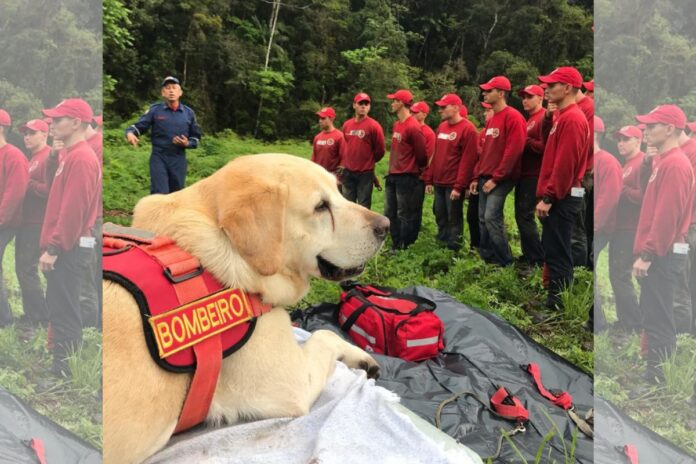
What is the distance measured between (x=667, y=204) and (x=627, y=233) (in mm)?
71

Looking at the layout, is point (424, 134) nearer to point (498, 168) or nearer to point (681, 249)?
point (498, 168)

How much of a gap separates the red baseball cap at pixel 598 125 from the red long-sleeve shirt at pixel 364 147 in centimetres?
742

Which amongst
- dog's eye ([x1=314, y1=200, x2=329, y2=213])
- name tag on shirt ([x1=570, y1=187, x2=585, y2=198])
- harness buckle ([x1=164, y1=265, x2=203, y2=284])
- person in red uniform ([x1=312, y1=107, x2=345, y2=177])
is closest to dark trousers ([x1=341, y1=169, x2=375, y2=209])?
person in red uniform ([x1=312, y1=107, x2=345, y2=177])

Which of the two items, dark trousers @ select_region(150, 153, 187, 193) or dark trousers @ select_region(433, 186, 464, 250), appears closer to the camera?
dark trousers @ select_region(150, 153, 187, 193)

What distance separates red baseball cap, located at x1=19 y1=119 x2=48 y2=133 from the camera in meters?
0.67

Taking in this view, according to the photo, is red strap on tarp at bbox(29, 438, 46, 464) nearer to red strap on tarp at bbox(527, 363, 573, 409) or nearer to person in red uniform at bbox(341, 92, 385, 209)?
red strap on tarp at bbox(527, 363, 573, 409)

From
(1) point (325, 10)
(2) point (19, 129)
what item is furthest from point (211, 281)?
(1) point (325, 10)

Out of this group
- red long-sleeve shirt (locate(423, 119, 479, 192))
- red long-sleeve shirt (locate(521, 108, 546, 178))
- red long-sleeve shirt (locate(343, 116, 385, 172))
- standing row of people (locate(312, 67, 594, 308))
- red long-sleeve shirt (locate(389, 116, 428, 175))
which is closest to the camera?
standing row of people (locate(312, 67, 594, 308))

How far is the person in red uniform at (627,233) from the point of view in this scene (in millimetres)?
844

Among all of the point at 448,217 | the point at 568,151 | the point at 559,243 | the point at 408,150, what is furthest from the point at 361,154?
the point at 568,151

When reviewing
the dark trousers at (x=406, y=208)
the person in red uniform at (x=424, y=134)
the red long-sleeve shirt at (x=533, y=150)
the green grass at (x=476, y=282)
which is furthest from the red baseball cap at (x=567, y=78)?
the dark trousers at (x=406, y=208)

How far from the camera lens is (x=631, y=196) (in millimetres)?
849

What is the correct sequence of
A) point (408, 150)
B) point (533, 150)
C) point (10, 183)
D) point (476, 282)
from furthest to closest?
point (408, 150), point (533, 150), point (476, 282), point (10, 183)

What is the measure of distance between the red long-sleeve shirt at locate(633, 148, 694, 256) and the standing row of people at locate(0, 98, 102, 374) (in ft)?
2.59
